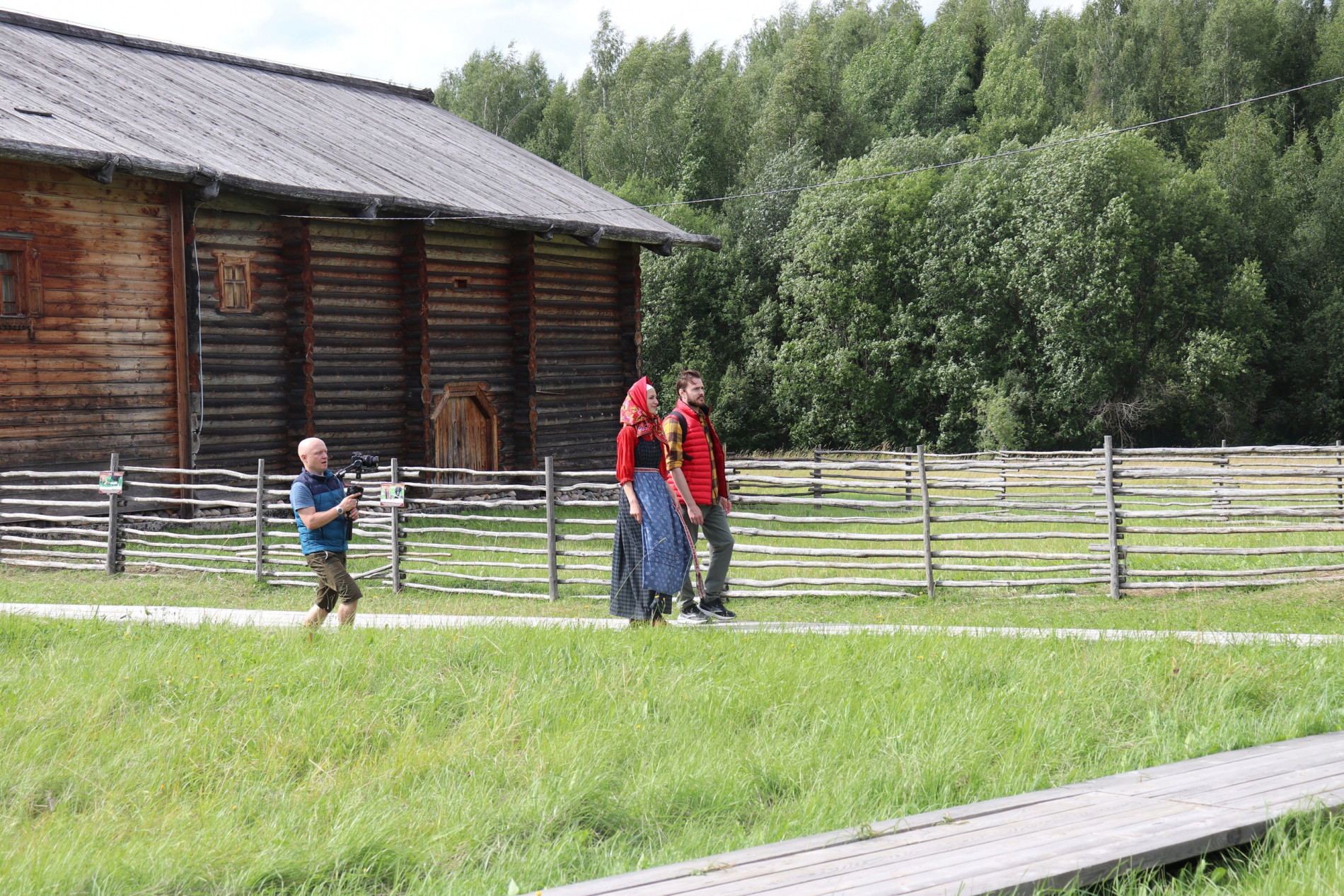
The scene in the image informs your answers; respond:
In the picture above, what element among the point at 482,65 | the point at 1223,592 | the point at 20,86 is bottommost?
the point at 1223,592

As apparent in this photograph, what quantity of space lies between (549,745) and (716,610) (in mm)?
4142

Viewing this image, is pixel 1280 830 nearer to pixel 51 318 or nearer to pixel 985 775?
pixel 985 775

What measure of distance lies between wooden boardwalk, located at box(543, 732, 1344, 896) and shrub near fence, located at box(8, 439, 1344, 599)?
19.2ft

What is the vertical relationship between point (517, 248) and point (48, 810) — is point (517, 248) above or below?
above

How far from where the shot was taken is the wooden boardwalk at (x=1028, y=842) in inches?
128

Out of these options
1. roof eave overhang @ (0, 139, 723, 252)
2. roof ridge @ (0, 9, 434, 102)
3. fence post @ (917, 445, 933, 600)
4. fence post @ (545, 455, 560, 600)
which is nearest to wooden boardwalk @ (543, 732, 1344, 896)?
fence post @ (917, 445, 933, 600)

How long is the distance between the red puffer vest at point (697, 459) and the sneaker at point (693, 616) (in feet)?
2.88

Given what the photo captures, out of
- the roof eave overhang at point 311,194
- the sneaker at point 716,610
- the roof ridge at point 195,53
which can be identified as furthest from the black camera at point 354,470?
the roof ridge at point 195,53

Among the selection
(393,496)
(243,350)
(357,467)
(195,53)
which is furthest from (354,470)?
(195,53)

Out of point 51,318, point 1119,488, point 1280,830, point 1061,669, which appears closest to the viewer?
point 1280,830

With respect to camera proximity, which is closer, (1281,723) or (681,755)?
(681,755)

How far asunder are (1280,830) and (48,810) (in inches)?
160

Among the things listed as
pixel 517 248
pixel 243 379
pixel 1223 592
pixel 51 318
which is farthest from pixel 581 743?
pixel 517 248

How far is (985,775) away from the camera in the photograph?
A: 176 inches
